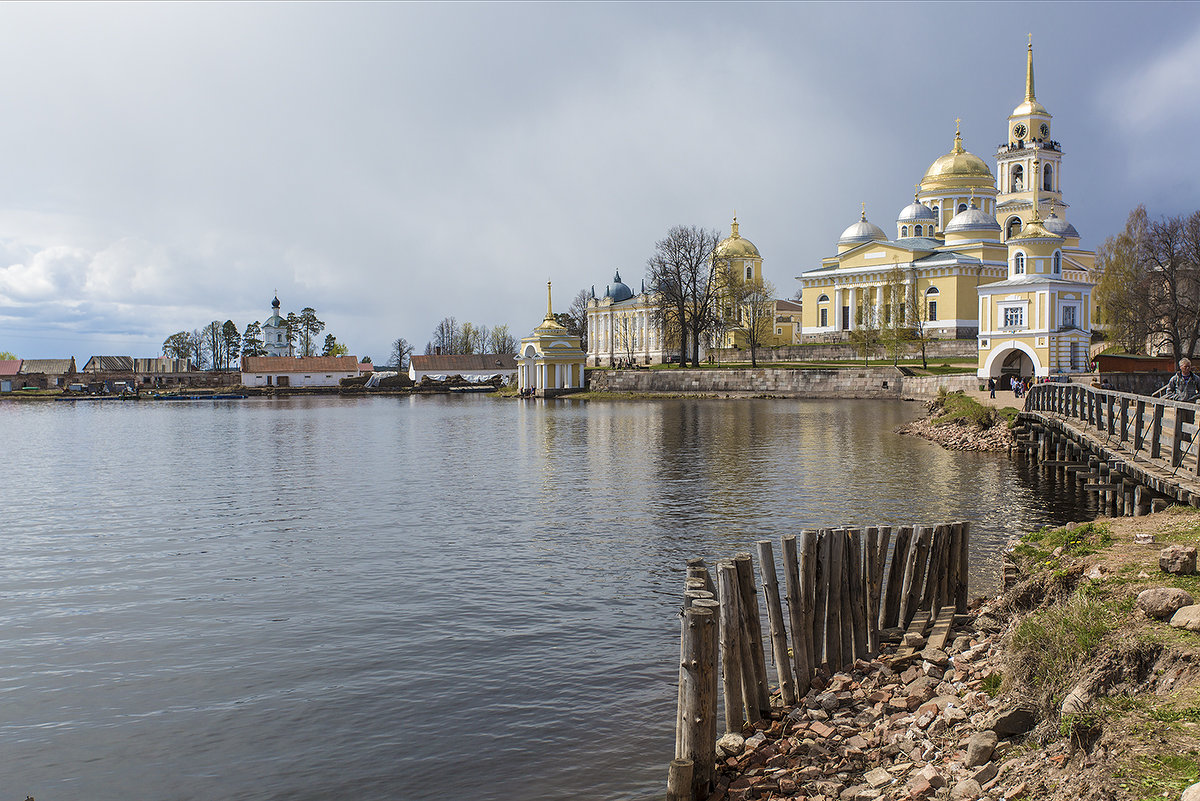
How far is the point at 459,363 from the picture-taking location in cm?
14012

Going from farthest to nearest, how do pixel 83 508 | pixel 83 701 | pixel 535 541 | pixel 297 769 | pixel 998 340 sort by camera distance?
pixel 998 340
pixel 83 508
pixel 535 541
pixel 83 701
pixel 297 769

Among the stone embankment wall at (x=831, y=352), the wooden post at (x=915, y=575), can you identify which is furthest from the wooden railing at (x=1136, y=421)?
the stone embankment wall at (x=831, y=352)

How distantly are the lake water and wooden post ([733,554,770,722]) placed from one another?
950mm

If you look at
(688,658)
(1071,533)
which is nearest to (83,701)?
(688,658)

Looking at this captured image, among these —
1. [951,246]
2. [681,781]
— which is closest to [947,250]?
[951,246]

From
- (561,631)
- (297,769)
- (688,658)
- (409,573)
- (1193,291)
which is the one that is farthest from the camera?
(1193,291)

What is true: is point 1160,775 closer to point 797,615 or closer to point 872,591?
point 797,615

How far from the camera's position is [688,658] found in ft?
25.7

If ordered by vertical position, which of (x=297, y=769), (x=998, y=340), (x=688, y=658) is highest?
(x=998, y=340)

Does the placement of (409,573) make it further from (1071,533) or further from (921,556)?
(1071,533)

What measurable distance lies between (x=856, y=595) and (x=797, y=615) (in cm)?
97

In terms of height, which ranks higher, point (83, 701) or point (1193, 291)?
point (1193, 291)

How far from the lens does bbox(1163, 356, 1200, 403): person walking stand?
724 inches

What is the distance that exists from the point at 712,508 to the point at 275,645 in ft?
39.8
